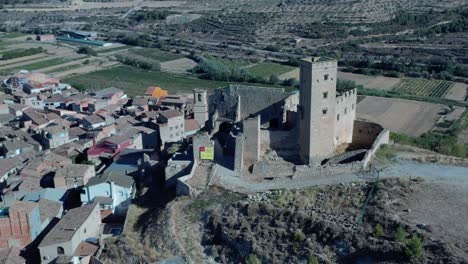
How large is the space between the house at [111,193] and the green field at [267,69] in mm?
42201

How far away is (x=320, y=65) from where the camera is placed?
91.5ft

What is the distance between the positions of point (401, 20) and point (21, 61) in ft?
217

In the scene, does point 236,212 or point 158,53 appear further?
point 158,53

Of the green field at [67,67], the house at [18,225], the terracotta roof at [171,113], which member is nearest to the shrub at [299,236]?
the house at [18,225]

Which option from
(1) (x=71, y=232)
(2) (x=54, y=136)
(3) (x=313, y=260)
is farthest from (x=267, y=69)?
(3) (x=313, y=260)

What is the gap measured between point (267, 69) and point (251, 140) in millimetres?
46633

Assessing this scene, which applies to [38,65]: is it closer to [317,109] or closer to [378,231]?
[317,109]

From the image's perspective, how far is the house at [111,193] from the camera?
97.4 ft

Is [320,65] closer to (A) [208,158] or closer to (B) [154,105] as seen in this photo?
(A) [208,158]

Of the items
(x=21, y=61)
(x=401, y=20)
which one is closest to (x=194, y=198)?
(x=21, y=61)

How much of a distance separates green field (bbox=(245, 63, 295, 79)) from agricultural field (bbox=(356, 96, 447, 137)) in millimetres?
16211

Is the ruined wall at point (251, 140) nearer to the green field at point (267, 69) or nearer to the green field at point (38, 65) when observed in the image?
the green field at point (267, 69)

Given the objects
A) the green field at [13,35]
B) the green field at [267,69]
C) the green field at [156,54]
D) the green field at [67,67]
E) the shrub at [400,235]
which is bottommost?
the green field at [267,69]

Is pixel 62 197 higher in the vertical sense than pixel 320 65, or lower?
lower
